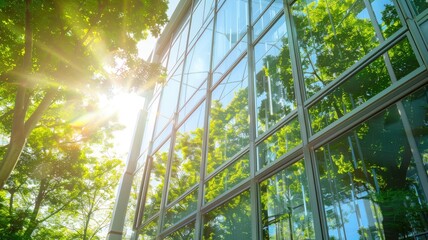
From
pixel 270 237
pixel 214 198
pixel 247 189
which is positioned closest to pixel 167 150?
pixel 214 198

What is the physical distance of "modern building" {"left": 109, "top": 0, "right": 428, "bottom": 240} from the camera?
350 centimetres

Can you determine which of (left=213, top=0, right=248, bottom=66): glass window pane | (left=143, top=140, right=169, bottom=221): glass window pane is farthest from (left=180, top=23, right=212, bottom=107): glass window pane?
(left=143, top=140, right=169, bottom=221): glass window pane

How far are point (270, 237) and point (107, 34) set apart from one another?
241 inches

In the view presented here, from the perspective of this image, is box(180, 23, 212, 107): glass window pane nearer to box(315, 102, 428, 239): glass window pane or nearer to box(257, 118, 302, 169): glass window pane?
box(257, 118, 302, 169): glass window pane

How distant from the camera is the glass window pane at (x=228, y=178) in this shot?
651 centimetres

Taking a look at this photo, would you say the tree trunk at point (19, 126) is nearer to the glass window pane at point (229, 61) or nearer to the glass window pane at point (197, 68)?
the glass window pane at point (229, 61)

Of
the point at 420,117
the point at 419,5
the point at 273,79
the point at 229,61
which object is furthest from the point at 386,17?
the point at 229,61

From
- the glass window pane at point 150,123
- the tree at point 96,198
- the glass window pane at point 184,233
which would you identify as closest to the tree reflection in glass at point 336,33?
the glass window pane at point 184,233

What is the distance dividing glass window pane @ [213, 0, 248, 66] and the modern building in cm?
6

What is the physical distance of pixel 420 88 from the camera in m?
3.45

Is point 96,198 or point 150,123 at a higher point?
point 150,123

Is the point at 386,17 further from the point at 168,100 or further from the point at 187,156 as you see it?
the point at 168,100

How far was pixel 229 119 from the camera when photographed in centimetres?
790

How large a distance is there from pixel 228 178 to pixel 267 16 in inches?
166
